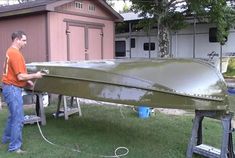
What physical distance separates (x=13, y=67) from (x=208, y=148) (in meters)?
3.05

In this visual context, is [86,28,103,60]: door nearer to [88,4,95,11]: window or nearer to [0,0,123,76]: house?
[0,0,123,76]: house

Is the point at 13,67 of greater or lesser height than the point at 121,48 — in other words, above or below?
below

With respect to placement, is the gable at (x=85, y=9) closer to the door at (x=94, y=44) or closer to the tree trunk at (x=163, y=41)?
the door at (x=94, y=44)

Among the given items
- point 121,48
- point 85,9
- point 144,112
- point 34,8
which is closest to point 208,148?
point 144,112

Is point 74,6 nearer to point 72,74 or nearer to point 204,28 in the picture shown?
point 72,74

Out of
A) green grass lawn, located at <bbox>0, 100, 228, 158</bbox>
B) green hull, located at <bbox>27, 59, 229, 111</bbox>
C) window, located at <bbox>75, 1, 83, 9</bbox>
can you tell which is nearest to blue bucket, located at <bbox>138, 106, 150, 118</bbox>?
green grass lawn, located at <bbox>0, 100, 228, 158</bbox>

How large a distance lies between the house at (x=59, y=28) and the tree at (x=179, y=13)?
10.7ft

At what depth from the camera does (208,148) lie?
4980mm

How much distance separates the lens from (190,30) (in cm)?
2086

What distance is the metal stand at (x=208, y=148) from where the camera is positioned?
178 inches

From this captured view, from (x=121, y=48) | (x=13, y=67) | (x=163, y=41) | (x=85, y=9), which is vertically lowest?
(x=13, y=67)

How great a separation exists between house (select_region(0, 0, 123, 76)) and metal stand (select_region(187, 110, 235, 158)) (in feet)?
24.0

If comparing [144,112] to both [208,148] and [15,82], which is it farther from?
[15,82]

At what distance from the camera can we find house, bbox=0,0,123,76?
11.3 metres
